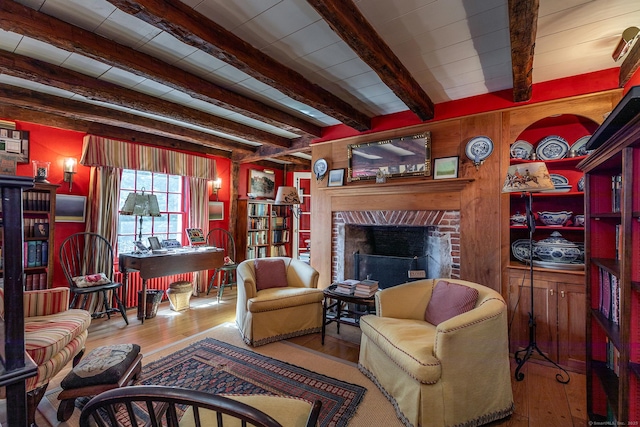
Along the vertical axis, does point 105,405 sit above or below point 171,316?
above

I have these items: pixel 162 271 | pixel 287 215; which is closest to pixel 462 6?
pixel 162 271

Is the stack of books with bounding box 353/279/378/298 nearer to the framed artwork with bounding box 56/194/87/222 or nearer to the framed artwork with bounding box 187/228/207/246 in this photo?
the framed artwork with bounding box 187/228/207/246

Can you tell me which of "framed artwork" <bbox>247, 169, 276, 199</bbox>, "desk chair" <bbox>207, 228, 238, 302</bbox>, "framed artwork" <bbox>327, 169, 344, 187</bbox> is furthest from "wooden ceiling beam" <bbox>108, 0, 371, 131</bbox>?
"framed artwork" <bbox>247, 169, 276, 199</bbox>

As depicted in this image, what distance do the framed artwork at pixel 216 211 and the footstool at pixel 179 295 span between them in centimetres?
135

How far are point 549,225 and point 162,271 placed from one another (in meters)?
4.07

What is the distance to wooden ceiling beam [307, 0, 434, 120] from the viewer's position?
157cm

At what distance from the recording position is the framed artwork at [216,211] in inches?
194

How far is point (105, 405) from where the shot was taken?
2.59ft

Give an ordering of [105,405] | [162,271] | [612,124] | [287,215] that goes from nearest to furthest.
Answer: [105,405] → [612,124] → [162,271] → [287,215]

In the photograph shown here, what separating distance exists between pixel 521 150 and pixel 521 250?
945 mm

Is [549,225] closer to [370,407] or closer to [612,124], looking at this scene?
[612,124]

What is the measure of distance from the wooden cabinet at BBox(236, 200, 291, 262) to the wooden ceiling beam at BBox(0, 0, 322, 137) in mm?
2600

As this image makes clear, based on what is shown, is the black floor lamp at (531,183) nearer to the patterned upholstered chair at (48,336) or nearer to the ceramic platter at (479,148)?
the ceramic platter at (479,148)

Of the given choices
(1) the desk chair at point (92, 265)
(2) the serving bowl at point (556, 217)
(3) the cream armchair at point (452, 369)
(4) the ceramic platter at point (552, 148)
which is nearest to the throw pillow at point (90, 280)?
(1) the desk chair at point (92, 265)
